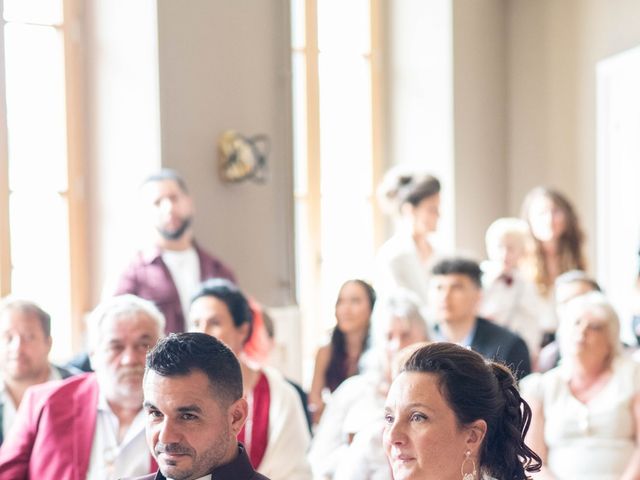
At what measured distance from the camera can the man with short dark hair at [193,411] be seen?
7.53 ft

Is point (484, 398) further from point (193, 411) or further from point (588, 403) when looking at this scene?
point (588, 403)

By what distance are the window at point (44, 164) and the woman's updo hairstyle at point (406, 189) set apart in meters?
1.59

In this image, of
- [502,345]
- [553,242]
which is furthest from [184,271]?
[553,242]

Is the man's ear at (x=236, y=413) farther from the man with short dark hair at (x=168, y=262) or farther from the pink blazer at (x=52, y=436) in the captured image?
the man with short dark hair at (x=168, y=262)

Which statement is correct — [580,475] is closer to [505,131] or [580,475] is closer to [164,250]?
[164,250]

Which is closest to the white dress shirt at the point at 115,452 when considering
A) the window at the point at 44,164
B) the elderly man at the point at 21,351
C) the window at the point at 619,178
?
the elderly man at the point at 21,351

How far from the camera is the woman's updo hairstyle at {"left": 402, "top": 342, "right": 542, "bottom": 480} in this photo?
2.23 metres

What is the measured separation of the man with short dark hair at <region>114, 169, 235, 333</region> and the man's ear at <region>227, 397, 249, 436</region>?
258cm

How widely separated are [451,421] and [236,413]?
45 cm

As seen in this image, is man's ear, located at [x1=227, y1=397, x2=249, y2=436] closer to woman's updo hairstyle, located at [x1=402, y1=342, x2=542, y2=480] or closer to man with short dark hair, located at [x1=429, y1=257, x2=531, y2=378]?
woman's updo hairstyle, located at [x1=402, y1=342, x2=542, y2=480]

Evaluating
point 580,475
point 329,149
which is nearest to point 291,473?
point 580,475

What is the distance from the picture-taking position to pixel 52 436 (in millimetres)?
3080

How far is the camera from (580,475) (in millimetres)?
4016

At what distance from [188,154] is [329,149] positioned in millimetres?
1534
